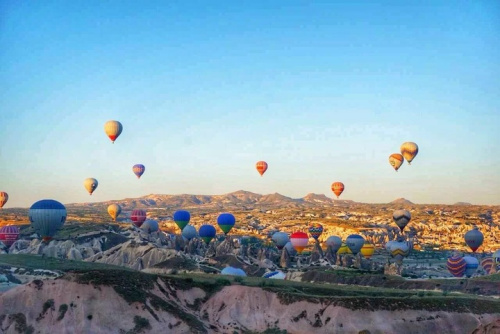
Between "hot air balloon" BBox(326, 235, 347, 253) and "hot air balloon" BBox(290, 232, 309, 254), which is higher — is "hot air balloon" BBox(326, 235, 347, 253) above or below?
below

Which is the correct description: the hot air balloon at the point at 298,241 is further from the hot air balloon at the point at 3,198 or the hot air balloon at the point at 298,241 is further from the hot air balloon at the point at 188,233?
the hot air balloon at the point at 3,198

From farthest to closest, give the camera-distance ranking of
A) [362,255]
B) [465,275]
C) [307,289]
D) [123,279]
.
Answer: [362,255] → [465,275] → [307,289] → [123,279]

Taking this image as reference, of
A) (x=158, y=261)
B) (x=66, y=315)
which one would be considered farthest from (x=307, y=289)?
(x=158, y=261)

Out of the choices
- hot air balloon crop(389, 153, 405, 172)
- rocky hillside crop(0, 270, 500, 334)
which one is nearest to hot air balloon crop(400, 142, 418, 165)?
hot air balloon crop(389, 153, 405, 172)

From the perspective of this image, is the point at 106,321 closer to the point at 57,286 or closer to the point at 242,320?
the point at 57,286

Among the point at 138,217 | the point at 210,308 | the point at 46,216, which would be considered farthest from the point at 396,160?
the point at 210,308

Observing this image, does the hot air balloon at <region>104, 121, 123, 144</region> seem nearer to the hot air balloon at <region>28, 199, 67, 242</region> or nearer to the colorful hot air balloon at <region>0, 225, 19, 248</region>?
the hot air balloon at <region>28, 199, 67, 242</region>
